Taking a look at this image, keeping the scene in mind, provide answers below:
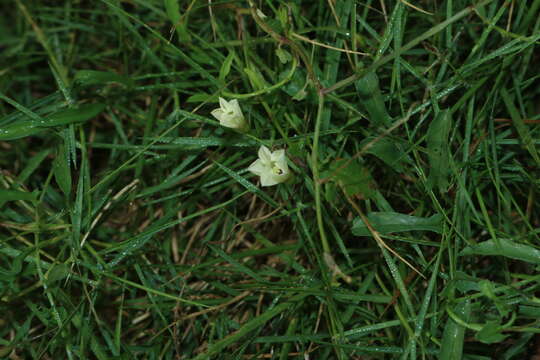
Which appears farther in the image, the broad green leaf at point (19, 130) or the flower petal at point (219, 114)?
the broad green leaf at point (19, 130)

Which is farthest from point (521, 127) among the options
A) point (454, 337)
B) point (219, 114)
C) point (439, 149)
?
point (219, 114)

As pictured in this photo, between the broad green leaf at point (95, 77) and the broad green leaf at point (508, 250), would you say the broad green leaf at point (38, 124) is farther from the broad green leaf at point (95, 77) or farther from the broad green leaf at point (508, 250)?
the broad green leaf at point (508, 250)

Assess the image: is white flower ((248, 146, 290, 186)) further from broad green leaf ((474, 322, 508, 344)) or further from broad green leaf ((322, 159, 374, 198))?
broad green leaf ((474, 322, 508, 344))

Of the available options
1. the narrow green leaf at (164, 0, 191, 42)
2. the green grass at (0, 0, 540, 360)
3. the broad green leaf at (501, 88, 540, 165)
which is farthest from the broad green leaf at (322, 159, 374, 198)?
the narrow green leaf at (164, 0, 191, 42)

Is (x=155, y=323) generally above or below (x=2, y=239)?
below

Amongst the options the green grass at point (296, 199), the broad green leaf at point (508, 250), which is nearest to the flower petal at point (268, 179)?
the green grass at point (296, 199)

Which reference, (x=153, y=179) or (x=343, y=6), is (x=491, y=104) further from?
(x=153, y=179)

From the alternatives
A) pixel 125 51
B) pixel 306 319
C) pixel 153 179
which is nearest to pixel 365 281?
pixel 306 319
